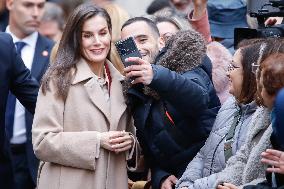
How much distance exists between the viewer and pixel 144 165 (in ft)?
20.7

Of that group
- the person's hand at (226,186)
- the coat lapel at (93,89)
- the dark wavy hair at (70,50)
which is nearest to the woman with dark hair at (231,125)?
the person's hand at (226,186)

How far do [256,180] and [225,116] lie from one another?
2.76ft

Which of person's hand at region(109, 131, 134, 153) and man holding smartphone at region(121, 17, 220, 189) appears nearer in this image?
man holding smartphone at region(121, 17, 220, 189)

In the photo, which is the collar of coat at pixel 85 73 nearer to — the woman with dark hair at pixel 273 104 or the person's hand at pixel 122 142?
the person's hand at pixel 122 142

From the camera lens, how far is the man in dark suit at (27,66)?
792cm

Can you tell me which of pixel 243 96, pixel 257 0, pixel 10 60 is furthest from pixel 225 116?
pixel 10 60

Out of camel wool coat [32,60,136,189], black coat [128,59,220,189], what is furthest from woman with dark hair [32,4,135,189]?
black coat [128,59,220,189]

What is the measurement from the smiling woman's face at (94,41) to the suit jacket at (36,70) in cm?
193

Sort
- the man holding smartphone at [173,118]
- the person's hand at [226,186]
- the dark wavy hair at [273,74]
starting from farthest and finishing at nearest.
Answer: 1. the man holding smartphone at [173,118]
2. the person's hand at [226,186]
3. the dark wavy hair at [273,74]

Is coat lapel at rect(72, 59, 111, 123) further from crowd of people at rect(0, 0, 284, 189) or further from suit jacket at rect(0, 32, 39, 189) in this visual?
suit jacket at rect(0, 32, 39, 189)

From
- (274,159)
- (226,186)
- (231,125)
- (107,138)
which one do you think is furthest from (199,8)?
(274,159)

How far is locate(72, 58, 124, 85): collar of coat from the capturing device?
600 cm

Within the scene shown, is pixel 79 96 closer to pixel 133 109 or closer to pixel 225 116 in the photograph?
pixel 133 109

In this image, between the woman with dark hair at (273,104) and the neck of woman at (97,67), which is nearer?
the woman with dark hair at (273,104)
